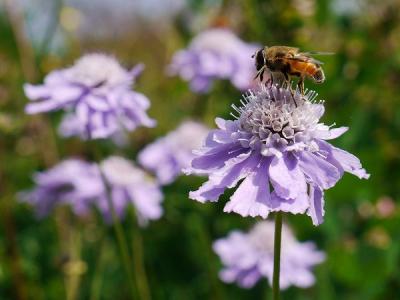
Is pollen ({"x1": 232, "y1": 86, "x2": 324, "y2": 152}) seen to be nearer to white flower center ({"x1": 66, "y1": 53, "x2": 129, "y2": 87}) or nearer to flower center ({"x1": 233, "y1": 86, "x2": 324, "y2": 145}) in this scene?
flower center ({"x1": 233, "y1": 86, "x2": 324, "y2": 145})

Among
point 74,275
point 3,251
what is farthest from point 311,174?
point 3,251

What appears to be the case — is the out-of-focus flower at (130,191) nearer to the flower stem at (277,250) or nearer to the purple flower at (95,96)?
the purple flower at (95,96)

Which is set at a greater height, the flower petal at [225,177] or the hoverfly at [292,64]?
the hoverfly at [292,64]

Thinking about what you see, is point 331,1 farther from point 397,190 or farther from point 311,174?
point 311,174

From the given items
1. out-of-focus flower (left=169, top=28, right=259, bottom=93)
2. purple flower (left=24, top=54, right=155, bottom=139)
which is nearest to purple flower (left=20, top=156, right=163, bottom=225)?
purple flower (left=24, top=54, right=155, bottom=139)

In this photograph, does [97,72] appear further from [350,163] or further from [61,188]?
[350,163]

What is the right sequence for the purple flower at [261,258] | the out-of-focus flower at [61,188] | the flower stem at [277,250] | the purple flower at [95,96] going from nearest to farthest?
1. the flower stem at [277,250]
2. the purple flower at [95,96]
3. the purple flower at [261,258]
4. the out-of-focus flower at [61,188]

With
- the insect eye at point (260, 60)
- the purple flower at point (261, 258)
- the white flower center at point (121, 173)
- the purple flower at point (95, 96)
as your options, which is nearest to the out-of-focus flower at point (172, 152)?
the white flower center at point (121, 173)

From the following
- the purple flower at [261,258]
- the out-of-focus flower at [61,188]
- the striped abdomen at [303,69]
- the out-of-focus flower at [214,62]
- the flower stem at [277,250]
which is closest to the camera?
the flower stem at [277,250]

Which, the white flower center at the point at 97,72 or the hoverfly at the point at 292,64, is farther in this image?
the white flower center at the point at 97,72

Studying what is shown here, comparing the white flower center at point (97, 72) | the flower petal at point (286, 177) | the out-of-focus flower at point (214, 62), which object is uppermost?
the out-of-focus flower at point (214, 62)
